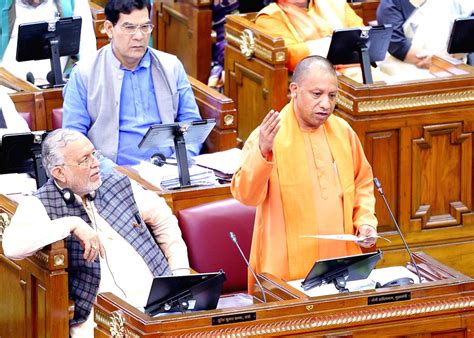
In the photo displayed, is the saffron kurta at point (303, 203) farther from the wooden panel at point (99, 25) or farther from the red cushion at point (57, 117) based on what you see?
the wooden panel at point (99, 25)

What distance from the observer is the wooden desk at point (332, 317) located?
4445mm

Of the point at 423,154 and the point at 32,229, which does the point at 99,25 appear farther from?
the point at 32,229

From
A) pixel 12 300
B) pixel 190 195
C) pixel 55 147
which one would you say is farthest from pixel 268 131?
pixel 12 300

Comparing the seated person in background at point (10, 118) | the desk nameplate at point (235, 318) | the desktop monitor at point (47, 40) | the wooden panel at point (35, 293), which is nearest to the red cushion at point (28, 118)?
the seated person in background at point (10, 118)

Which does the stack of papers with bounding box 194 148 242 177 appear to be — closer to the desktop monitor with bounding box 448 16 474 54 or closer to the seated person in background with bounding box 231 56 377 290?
the seated person in background with bounding box 231 56 377 290

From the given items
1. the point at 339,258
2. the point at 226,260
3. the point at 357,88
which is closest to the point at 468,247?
the point at 357,88

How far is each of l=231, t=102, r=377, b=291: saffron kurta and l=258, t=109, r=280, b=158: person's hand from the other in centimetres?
19

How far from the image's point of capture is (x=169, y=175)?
19.5 feet

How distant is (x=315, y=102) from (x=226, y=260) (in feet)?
2.64

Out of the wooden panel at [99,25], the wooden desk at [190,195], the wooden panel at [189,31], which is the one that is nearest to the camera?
the wooden desk at [190,195]

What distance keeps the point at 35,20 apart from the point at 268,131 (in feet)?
9.91

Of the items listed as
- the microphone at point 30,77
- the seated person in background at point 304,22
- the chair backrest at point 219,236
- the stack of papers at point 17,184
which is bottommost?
the chair backrest at point 219,236

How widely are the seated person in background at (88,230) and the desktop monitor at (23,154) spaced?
0.34 metres

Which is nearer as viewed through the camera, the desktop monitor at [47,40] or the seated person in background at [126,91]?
the seated person in background at [126,91]
